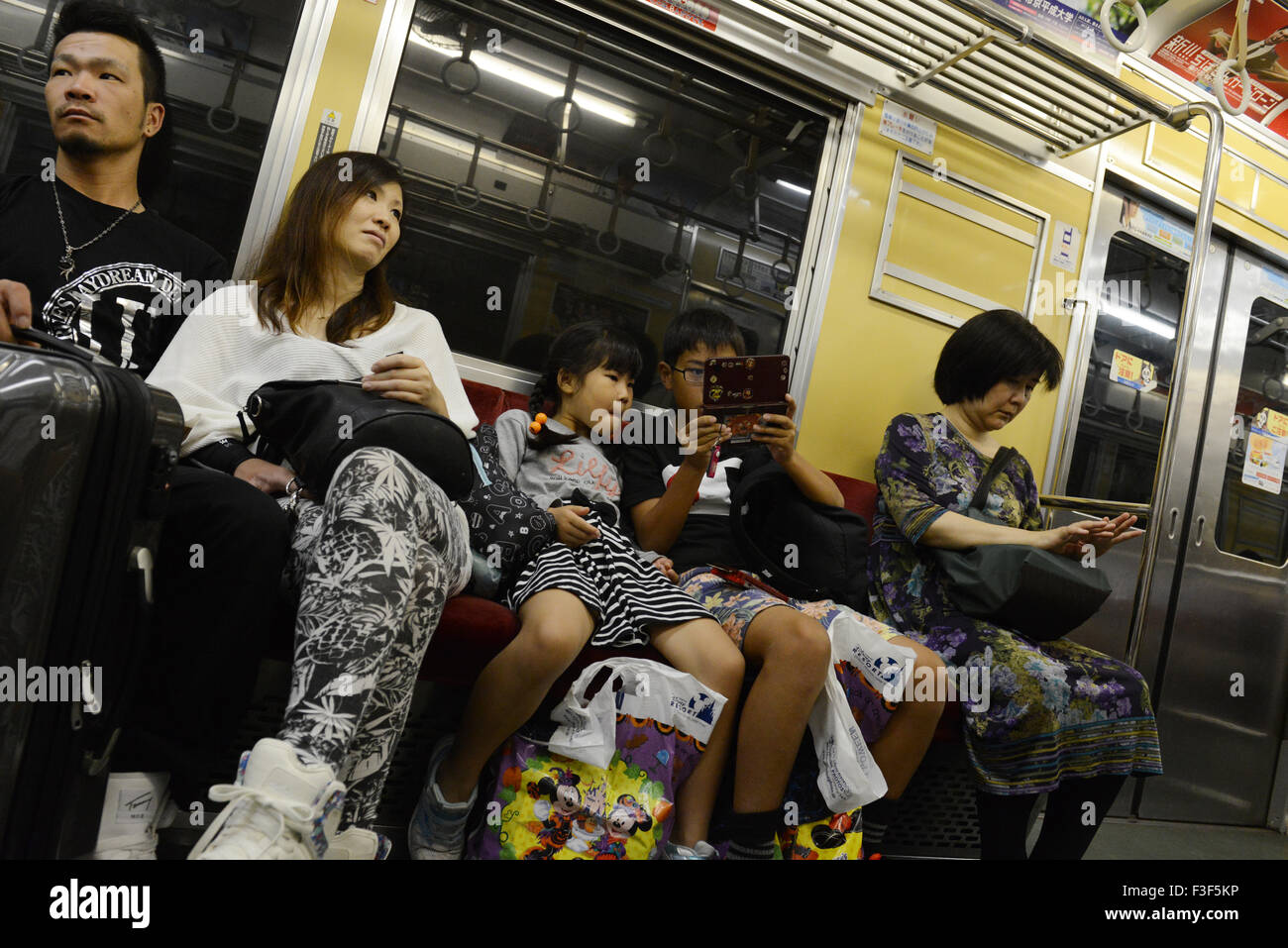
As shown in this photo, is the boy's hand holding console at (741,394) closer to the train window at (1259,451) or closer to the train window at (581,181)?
the train window at (581,181)

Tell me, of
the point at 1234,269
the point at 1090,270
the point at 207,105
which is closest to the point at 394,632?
the point at 207,105

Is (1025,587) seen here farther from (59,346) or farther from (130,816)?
(59,346)

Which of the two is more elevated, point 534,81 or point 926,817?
point 534,81

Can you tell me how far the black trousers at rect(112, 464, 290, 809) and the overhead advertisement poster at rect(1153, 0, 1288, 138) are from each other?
3973 mm

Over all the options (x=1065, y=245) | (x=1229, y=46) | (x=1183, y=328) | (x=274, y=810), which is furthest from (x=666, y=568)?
(x=1229, y=46)

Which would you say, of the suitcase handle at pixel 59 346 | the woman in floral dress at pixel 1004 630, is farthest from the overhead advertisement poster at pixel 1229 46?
the suitcase handle at pixel 59 346

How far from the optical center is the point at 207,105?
2248mm

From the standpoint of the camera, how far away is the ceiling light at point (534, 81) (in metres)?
2.50

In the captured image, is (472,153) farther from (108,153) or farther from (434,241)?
(108,153)

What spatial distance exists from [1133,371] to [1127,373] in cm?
4

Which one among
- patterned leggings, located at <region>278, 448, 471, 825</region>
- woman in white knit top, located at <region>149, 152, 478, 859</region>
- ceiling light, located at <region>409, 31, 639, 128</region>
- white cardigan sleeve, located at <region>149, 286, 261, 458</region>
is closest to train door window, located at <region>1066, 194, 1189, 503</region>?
ceiling light, located at <region>409, 31, 639, 128</region>

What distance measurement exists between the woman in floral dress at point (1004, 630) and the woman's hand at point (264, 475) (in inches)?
63.9

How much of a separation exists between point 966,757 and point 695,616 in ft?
2.88

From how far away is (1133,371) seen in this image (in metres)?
3.59
